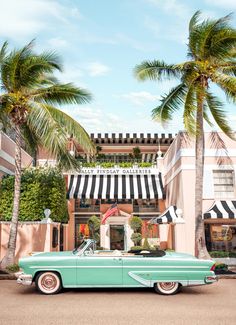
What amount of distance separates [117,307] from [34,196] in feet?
40.5

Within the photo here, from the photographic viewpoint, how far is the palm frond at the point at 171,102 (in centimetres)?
1673

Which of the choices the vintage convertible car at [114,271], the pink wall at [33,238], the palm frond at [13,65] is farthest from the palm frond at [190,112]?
the pink wall at [33,238]

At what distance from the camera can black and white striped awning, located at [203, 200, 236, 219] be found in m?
17.2

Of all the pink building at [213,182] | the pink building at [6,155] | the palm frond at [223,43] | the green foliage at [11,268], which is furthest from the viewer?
the pink building at [6,155]

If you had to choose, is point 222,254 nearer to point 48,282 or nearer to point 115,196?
point 115,196

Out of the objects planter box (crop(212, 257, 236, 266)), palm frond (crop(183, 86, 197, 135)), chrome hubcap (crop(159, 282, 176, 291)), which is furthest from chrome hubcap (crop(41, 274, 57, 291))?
planter box (crop(212, 257, 236, 266))

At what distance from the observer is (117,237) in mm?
26391

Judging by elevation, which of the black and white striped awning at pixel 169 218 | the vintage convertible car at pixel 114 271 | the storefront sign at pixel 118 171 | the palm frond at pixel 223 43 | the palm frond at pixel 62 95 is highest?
the palm frond at pixel 223 43

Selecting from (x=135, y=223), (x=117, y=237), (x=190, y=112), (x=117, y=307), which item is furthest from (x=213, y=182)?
(x=117, y=307)

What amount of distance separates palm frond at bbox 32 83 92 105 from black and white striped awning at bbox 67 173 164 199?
9642mm

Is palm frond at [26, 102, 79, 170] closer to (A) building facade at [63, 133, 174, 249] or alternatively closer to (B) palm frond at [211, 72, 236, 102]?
(B) palm frond at [211, 72, 236, 102]

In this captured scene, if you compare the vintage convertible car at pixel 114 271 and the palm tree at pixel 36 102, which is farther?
the palm tree at pixel 36 102

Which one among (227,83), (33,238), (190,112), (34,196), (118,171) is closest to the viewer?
(227,83)

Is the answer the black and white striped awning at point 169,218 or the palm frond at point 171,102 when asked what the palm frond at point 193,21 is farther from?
the black and white striped awning at point 169,218
